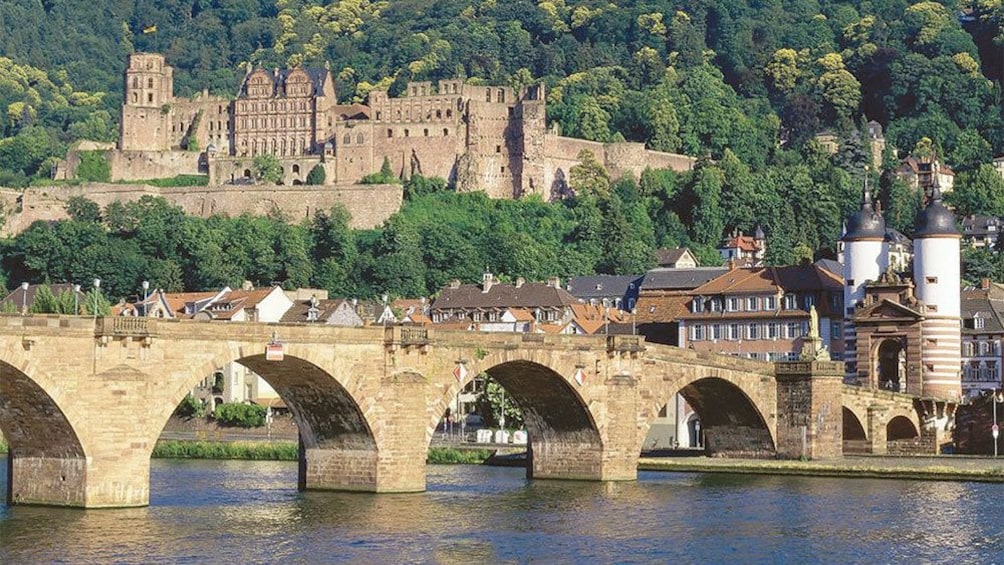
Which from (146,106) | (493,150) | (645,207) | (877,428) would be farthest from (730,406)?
(146,106)

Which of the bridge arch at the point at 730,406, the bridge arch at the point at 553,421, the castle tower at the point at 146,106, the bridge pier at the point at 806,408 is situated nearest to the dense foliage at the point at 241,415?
the bridge arch at the point at 730,406

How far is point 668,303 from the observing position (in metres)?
109

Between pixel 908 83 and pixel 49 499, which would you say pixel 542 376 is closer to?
pixel 49 499

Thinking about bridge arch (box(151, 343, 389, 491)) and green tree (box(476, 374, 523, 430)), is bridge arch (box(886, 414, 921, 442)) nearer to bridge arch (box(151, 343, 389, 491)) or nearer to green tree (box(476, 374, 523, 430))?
green tree (box(476, 374, 523, 430))

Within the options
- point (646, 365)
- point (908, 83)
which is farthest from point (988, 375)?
point (908, 83)

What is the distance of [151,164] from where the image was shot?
178m

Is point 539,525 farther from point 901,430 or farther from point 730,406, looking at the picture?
point 901,430

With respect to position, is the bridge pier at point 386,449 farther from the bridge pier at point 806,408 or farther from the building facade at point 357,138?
the building facade at point 357,138

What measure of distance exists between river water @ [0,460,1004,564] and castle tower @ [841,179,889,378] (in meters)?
20.4

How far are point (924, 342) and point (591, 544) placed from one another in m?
38.3

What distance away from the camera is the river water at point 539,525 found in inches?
2082

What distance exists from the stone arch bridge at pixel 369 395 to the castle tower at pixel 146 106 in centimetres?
10952

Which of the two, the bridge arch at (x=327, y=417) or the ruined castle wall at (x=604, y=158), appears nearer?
the bridge arch at (x=327, y=417)

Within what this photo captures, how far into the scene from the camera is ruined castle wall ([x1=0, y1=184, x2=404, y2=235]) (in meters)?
164
